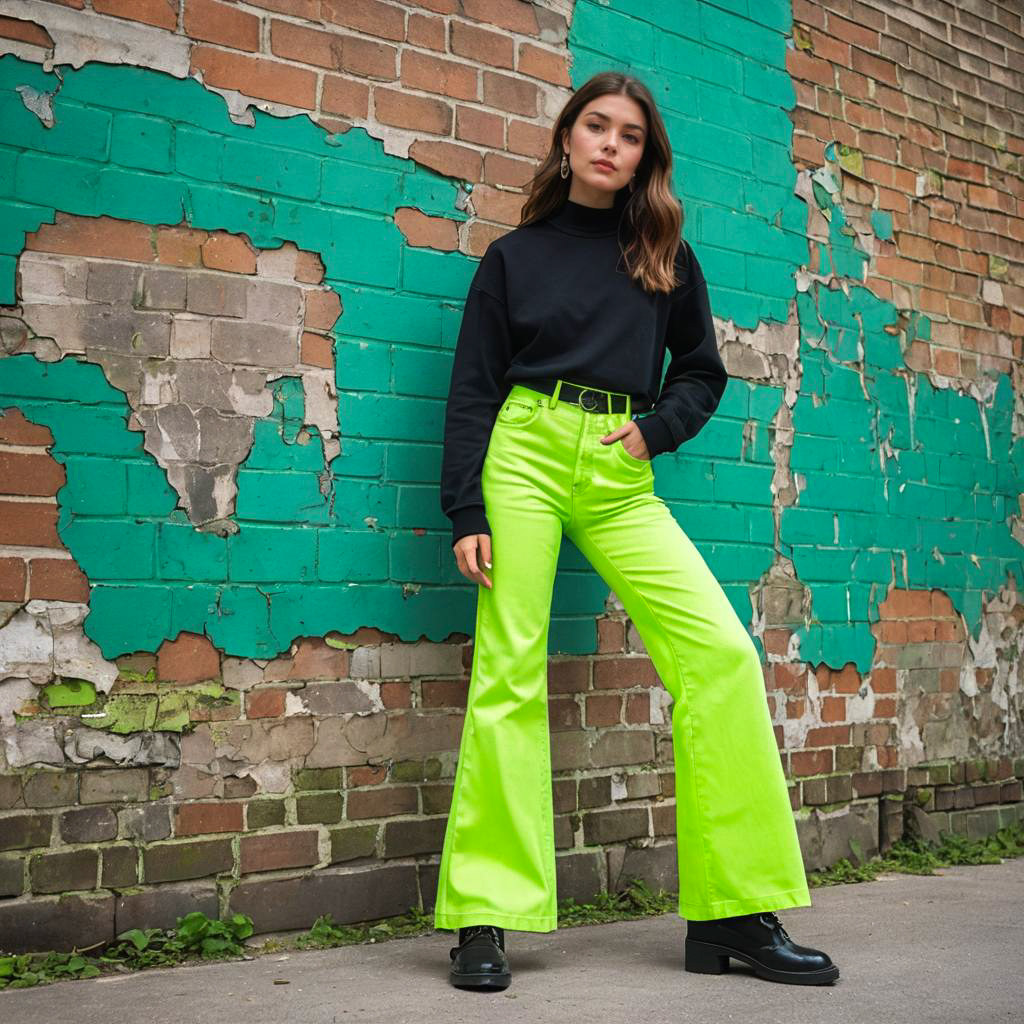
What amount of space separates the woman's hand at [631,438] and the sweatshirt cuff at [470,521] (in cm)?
34

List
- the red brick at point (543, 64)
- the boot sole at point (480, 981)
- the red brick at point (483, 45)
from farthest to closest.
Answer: the red brick at point (543, 64) → the red brick at point (483, 45) → the boot sole at point (480, 981)

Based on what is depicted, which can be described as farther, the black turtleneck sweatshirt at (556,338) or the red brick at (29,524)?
the black turtleneck sweatshirt at (556,338)

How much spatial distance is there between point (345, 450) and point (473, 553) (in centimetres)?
52

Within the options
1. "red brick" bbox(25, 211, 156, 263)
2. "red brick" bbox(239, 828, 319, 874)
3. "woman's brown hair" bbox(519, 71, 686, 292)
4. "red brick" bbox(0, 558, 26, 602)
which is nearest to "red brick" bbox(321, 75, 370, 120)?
"woman's brown hair" bbox(519, 71, 686, 292)

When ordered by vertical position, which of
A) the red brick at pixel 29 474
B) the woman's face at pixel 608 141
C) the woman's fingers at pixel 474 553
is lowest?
the woman's fingers at pixel 474 553

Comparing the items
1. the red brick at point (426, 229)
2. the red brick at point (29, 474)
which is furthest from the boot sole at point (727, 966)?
the red brick at point (426, 229)

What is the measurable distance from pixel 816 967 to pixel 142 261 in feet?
7.21

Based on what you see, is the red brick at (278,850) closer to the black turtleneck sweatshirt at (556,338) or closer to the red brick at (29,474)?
the black turtleneck sweatshirt at (556,338)

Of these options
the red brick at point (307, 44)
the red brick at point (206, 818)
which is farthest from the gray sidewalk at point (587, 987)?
the red brick at point (307, 44)

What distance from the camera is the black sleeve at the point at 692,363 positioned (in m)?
2.99

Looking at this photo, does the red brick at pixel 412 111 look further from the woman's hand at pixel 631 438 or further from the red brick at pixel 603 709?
the red brick at pixel 603 709

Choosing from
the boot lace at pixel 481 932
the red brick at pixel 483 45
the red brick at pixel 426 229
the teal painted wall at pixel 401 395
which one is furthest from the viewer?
the red brick at pixel 483 45

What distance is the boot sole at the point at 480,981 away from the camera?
2523 millimetres

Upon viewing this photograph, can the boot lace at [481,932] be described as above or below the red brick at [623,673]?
below
